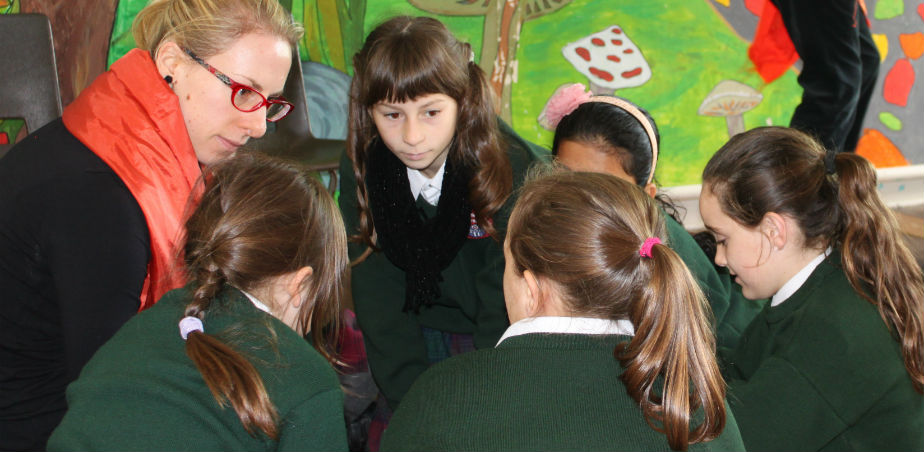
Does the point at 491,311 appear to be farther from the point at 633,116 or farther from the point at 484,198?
the point at 633,116

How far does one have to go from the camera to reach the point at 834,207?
4.84ft

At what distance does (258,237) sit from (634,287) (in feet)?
1.85

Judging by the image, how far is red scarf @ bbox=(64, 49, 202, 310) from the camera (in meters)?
1.25

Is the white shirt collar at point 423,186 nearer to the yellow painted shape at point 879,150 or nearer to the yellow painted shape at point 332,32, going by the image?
the yellow painted shape at point 332,32

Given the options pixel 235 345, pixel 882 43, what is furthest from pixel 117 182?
pixel 882 43

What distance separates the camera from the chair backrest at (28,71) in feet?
5.83

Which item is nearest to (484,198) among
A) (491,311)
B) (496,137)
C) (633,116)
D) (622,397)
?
(496,137)

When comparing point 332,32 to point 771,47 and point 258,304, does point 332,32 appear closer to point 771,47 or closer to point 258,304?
point 258,304

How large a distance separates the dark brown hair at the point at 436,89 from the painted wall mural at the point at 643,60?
788 mm

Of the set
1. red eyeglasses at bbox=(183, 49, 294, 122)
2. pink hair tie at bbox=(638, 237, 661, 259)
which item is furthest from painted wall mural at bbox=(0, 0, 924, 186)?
pink hair tie at bbox=(638, 237, 661, 259)

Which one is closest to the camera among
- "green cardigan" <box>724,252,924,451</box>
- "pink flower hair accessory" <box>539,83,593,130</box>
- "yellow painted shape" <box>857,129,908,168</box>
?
"green cardigan" <box>724,252,924,451</box>

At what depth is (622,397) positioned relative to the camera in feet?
3.00

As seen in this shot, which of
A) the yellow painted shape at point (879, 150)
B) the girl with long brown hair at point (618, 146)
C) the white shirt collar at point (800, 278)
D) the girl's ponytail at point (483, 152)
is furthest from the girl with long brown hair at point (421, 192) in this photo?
the yellow painted shape at point (879, 150)

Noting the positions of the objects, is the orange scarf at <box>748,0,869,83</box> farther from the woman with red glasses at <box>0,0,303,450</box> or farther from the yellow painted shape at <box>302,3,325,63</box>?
the woman with red glasses at <box>0,0,303,450</box>
